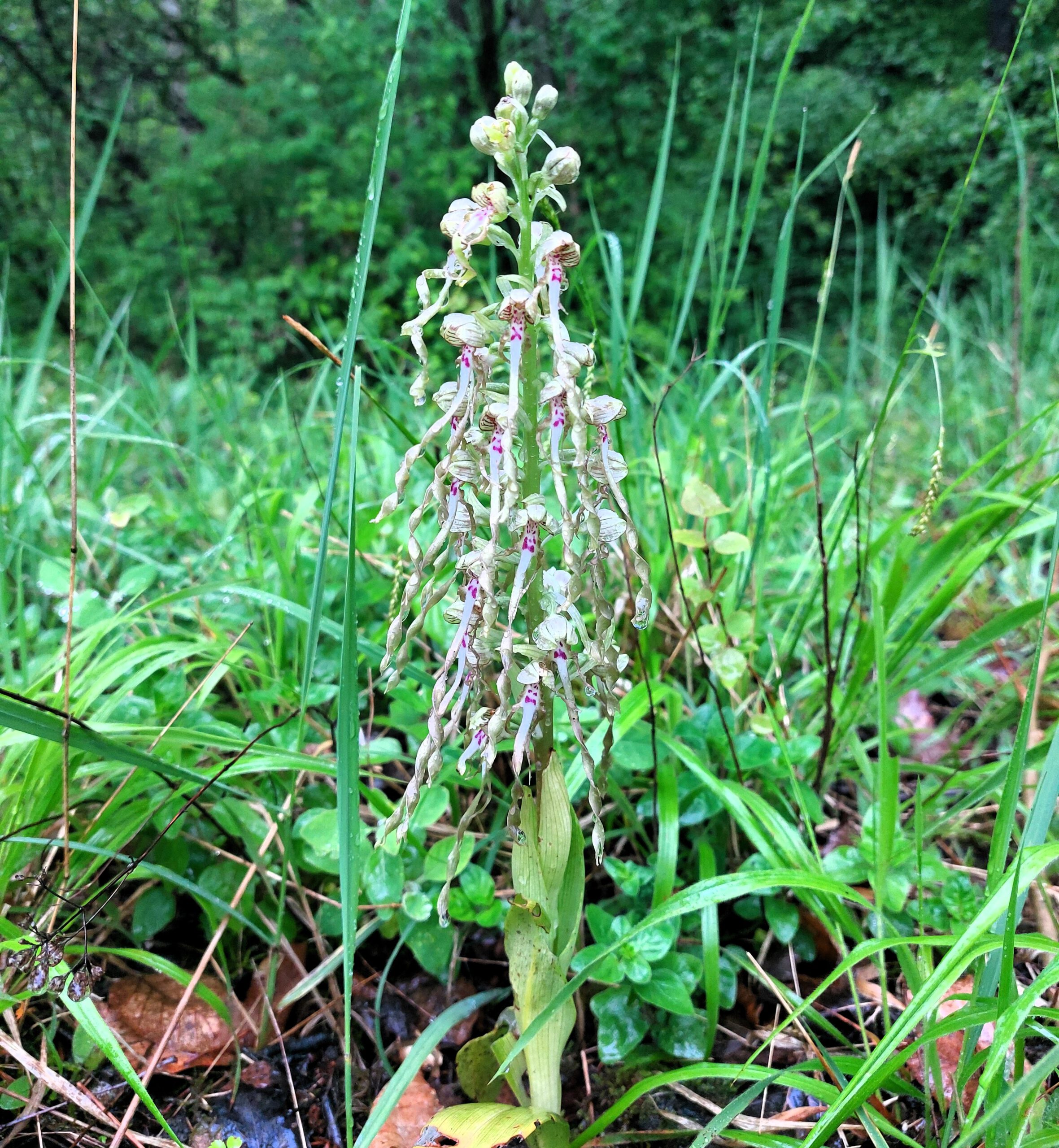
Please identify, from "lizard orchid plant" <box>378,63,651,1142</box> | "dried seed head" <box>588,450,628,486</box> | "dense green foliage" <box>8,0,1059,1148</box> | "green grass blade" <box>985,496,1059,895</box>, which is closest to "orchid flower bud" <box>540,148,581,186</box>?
"lizard orchid plant" <box>378,63,651,1142</box>

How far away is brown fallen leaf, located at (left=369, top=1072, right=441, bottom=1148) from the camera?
1138 mm

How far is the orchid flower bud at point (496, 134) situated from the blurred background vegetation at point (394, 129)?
19.9 ft

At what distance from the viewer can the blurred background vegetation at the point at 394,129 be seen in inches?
311

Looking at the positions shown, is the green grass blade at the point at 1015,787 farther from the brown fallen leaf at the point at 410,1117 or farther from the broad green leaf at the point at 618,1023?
the brown fallen leaf at the point at 410,1117

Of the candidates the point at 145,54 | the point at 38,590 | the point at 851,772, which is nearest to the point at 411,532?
the point at 851,772

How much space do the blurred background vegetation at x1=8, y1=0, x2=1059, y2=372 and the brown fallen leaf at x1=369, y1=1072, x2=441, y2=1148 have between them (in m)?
6.20

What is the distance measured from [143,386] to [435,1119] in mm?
2313

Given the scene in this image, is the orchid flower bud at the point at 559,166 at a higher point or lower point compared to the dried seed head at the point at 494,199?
higher

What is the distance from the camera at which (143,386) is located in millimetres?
2521

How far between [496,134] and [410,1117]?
4.48 ft

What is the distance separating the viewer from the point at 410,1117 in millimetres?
1187

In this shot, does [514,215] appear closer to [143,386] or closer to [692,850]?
[692,850]

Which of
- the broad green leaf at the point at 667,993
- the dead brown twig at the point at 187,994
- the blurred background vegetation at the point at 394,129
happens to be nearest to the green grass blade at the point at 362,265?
the dead brown twig at the point at 187,994

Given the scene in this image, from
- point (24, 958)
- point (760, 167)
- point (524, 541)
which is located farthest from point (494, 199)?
point (24, 958)
